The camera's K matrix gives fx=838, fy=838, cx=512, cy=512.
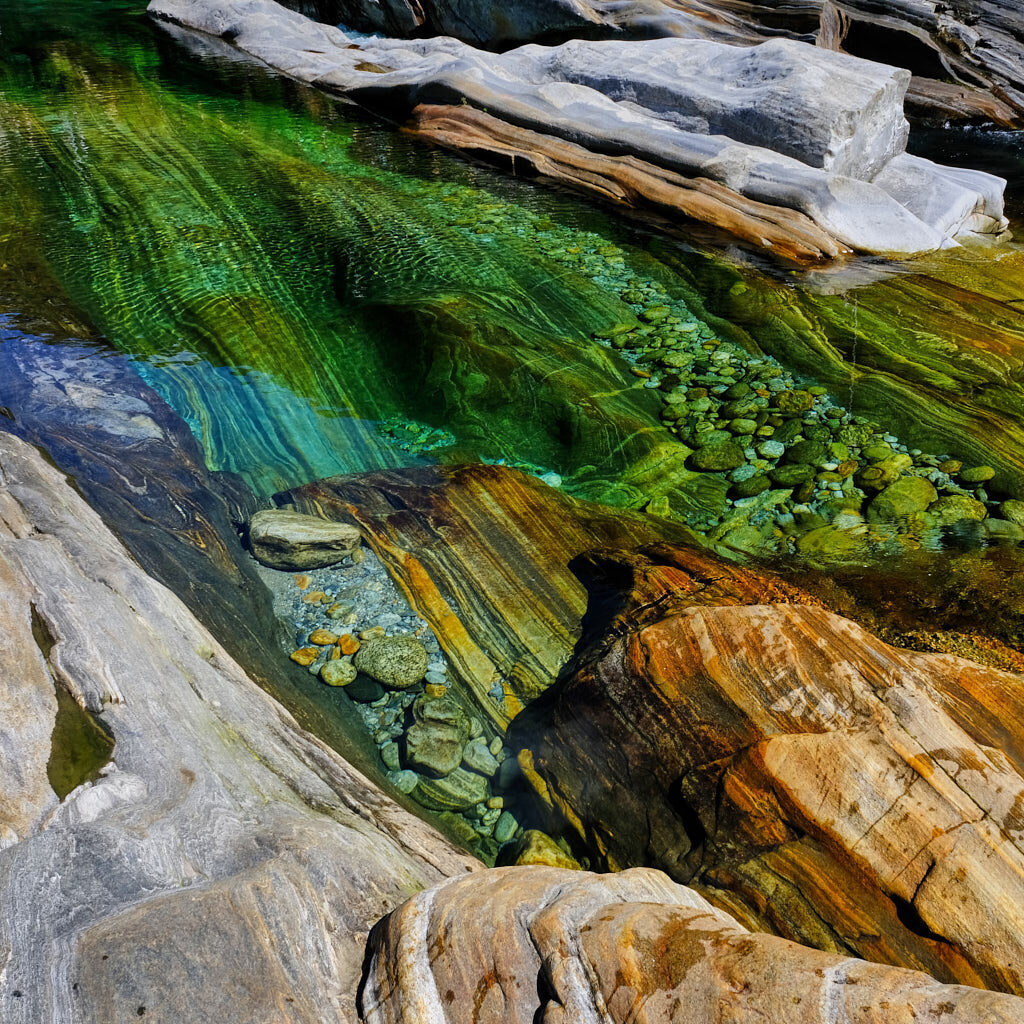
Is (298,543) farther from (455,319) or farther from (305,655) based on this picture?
(455,319)

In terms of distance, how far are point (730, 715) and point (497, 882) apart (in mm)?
1021

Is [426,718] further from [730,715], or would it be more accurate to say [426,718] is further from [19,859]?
[19,859]

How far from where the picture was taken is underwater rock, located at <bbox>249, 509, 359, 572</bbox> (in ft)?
13.0

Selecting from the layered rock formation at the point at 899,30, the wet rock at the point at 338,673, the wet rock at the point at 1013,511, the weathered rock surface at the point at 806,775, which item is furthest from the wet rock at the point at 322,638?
the layered rock formation at the point at 899,30

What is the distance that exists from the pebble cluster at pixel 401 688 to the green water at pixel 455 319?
3.18 feet

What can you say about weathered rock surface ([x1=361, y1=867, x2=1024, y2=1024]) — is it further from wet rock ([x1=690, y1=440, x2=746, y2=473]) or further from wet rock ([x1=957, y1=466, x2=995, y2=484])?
wet rock ([x1=957, y1=466, x2=995, y2=484])

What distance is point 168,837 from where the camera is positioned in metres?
2.12

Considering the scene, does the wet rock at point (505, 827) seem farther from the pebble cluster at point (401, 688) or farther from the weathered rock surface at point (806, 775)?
→ the weathered rock surface at point (806, 775)

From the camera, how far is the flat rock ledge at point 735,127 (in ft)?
24.5

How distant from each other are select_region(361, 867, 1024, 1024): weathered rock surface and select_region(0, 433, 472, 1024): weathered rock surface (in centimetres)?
20

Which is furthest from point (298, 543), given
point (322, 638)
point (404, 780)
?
point (404, 780)

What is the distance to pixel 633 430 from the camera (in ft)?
16.4

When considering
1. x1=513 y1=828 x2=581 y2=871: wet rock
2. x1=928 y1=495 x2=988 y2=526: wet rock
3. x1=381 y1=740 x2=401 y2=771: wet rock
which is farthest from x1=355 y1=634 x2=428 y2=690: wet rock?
x1=928 y1=495 x2=988 y2=526: wet rock

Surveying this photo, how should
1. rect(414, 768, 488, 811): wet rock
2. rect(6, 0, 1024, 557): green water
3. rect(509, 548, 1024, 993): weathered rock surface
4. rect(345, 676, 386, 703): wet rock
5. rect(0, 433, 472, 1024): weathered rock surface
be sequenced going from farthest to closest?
rect(6, 0, 1024, 557): green water < rect(345, 676, 386, 703): wet rock < rect(414, 768, 488, 811): wet rock < rect(509, 548, 1024, 993): weathered rock surface < rect(0, 433, 472, 1024): weathered rock surface
